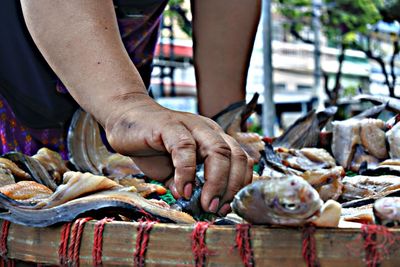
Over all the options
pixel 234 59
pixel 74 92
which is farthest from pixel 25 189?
pixel 234 59

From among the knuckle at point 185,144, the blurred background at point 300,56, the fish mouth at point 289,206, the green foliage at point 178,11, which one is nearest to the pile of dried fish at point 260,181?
the fish mouth at point 289,206

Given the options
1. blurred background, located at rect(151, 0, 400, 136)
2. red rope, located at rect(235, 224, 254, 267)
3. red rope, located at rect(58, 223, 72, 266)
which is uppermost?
red rope, located at rect(235, 224, 254, 267)

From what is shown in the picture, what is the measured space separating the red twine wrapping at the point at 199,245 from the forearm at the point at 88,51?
1.15 ft

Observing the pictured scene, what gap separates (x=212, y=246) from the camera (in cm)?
76

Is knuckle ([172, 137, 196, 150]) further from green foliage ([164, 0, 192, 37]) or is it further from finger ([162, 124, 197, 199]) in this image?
green foliage ([164, 0, 192, 37])

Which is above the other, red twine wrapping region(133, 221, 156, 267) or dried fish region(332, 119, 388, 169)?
red twine wrapping region(133, 221, 156, 267)

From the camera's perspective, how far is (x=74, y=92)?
1.12 m

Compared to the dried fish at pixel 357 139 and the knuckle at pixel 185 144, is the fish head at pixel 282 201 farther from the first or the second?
the dried fish at pixel 357 139

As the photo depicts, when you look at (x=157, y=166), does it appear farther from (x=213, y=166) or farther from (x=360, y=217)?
(x=360, y=217)

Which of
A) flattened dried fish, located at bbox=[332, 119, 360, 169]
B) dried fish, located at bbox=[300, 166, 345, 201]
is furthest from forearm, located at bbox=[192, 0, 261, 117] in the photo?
dried fish, located at bbox=[300, 166, 345, 201]

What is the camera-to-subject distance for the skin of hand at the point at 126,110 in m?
0.90

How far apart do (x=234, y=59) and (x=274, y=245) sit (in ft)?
3.85

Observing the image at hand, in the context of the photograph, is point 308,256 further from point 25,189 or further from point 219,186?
point 25,189

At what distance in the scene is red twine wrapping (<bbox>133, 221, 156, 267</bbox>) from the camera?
31.4 inches
